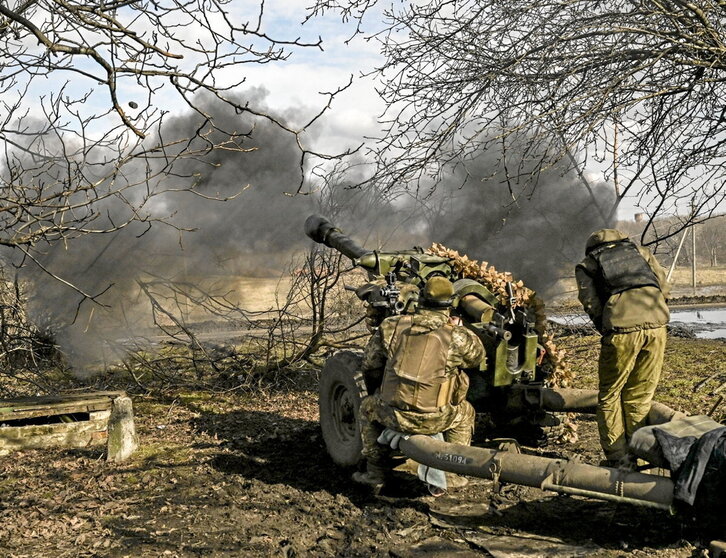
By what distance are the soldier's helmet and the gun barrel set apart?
2256 mm

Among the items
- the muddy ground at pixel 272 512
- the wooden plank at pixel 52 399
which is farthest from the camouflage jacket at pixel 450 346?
the wooden plank at pixel 52 399

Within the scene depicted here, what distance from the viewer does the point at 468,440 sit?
569cm

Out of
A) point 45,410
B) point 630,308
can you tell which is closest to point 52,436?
point 45,410

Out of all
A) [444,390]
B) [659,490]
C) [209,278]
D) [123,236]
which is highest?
[123,236]

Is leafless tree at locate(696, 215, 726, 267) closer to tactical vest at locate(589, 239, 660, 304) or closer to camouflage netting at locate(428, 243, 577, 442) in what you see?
camouflage netting at locate(428, 243, 577, 442)

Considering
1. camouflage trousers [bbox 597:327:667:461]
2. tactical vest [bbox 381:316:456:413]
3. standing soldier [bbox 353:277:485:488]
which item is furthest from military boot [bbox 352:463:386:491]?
camouflage trousers [bbox 597:327:667:461]

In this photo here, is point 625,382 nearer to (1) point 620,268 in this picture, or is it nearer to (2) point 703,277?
(1) point 620,268

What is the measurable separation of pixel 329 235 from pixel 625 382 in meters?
3.90

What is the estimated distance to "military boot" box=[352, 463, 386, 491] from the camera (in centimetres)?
565

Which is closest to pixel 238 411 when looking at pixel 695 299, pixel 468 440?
pixel 468 440

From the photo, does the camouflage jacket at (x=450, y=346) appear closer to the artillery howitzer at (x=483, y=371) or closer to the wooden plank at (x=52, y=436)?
the artillery howitzer at (x=483, y=371)

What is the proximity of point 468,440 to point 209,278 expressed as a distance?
7756 millimetres

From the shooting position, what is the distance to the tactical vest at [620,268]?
589 cm

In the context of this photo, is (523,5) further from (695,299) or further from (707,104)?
(695,299)
